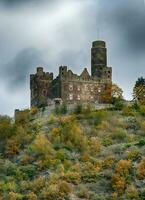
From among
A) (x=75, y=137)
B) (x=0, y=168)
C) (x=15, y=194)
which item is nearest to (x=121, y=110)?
(x=75, y=137)

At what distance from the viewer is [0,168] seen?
118m

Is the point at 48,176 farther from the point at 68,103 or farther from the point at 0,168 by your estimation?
the point at 68,103

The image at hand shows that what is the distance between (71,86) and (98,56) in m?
8.57

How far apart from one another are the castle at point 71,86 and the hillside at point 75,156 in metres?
14.4

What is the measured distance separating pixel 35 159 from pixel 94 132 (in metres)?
12.0

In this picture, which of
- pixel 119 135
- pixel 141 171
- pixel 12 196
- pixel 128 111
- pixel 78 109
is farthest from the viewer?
pixel 78 109

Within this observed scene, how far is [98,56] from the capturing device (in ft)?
525

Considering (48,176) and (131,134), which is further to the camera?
(131,134)

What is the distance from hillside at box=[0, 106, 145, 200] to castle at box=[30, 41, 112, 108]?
14.4 m

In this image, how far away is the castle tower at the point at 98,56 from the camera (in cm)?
15950

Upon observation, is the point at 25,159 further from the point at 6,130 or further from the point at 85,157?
the point at 6,130

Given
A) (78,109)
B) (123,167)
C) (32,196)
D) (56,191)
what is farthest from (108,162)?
(78,109)

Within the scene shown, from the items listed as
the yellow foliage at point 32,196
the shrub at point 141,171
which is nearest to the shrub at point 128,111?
the shrub at point 141,171

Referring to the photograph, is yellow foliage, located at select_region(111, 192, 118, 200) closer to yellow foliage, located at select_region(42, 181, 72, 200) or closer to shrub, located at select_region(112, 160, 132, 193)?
shrub, located at select_region(112, 160, 132, 193)
